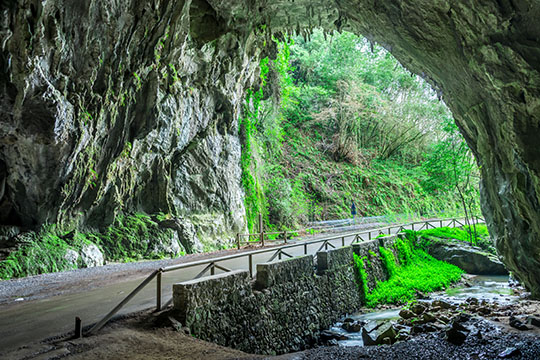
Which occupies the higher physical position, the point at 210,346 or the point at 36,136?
the point at 36,136

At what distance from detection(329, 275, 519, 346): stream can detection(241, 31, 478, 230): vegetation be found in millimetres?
8379

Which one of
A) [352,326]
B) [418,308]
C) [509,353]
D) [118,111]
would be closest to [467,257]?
[418,308]

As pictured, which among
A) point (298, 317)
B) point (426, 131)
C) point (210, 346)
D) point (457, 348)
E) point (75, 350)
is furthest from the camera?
point (426, 131)

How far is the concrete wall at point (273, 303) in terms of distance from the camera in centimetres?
607

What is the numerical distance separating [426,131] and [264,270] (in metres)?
33.2

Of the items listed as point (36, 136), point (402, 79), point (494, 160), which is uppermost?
point (402, 79)

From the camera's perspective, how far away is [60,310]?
236 inches

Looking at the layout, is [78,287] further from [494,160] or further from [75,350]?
[494,160]

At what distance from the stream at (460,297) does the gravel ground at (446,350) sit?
1.56m

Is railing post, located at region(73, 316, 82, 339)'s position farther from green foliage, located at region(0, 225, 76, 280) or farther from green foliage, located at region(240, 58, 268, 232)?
green foliage, located at region(240, 58, 268, 232)

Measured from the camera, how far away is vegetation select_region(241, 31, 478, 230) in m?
24.5

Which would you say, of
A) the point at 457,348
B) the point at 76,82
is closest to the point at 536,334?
the point at 457,348

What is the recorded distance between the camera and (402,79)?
3769 cm

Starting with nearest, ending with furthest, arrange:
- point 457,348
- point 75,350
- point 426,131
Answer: point 75,350, point 457,348, point 426,131
